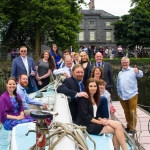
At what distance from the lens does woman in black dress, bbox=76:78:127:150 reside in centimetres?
394

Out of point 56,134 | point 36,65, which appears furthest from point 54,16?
point 56,134

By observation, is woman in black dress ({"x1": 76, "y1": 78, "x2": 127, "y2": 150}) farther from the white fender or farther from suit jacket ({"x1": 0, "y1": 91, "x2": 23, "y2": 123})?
suit jacket ({"x1": 0, "y1": 91, "x2": 23, "y2": 123})

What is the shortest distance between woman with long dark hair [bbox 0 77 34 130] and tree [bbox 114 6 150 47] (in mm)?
30973

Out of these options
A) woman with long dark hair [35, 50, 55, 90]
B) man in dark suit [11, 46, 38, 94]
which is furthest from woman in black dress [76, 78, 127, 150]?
woman with long dark hair [35, 50, 55, 90]

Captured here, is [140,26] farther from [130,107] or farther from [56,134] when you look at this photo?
[56,134]

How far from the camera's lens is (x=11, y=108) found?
464cm

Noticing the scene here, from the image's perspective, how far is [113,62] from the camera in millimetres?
29203

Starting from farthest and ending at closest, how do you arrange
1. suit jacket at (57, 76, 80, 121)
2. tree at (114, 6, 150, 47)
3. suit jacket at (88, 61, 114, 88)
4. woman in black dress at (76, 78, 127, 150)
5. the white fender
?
tree at (114, 6, 150, 47)
suit jacket at (88, 61, 114, 88)
suit jacket at (57, 76, 80, 121)
woman in black dress at (76, 78, 127, 150)
the white fender

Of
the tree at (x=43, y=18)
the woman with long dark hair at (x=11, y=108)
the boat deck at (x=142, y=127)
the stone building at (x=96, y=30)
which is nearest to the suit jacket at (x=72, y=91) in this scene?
the woman with long dark hair at (x=11, y=108)

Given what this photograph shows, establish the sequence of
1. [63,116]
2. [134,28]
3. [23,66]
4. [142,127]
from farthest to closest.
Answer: [134,28] → [142,127] → [23,66] → [63,116]

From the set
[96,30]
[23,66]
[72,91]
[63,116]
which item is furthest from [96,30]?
[63,116]

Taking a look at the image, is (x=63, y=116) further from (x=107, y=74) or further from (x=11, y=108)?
(x=107, y=74)

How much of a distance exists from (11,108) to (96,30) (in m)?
48.2

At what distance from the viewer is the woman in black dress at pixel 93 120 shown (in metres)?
3.94
